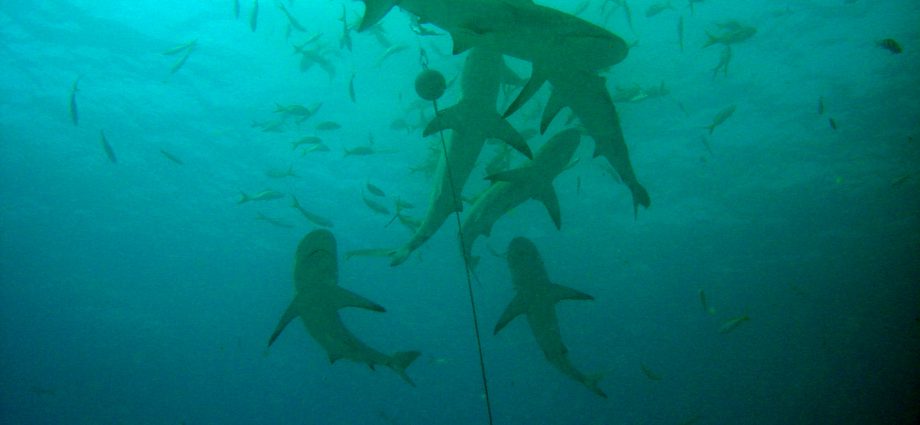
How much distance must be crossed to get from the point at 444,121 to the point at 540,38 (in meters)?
1.77

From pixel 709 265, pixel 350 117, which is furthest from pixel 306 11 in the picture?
pixel 709 265

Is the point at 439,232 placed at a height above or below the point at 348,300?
below

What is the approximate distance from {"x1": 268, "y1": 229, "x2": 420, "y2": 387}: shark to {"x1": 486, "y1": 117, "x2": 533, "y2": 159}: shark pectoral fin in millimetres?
2471

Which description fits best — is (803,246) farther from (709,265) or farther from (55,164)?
(55,164)

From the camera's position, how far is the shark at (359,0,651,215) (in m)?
3.84

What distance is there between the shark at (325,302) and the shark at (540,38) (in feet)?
9.18

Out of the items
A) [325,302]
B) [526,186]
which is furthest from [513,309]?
[325,302]

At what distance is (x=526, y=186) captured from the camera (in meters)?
6.36

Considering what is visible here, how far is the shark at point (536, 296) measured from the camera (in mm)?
6398

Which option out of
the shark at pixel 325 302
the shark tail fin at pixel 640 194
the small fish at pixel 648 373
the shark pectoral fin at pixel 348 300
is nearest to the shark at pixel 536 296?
the shark tail fin at pixel 640 194

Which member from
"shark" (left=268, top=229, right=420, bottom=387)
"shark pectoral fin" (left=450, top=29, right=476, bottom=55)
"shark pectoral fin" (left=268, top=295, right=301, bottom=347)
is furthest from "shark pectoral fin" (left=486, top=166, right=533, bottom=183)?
"shark pectoral fin" (left=268, top=295, right=301, bottom=347)

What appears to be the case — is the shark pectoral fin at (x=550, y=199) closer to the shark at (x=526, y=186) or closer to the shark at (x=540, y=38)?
the shark at (x=526, y=186)

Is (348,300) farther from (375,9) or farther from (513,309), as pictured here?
(375,9)

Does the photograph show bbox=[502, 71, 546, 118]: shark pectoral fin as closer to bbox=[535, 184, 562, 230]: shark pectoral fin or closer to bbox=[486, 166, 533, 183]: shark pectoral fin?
bbox=[486, 166, 533, 183]: shark pectoral fin
